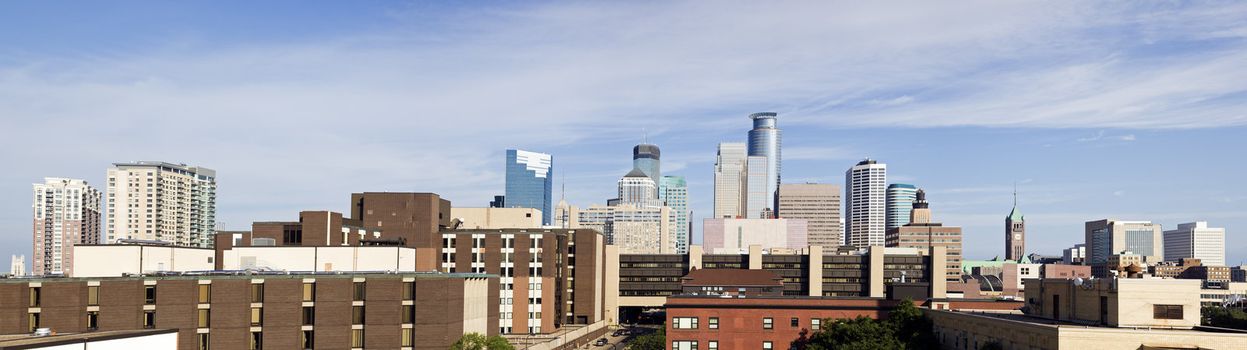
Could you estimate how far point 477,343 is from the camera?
Answer: 9731 cm

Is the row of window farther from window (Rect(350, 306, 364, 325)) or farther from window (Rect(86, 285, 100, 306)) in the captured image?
window (Rect(86, 285, 100, 306))

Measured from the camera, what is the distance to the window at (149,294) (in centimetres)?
9506

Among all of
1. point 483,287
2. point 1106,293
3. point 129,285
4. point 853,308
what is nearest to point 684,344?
point 853,308

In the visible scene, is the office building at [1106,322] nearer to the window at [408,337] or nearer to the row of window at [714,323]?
the row of window at [714,323]

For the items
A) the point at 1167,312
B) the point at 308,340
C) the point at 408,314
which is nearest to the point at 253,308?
the point at 308,340

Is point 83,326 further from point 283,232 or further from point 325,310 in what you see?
point 283,232

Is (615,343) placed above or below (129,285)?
below

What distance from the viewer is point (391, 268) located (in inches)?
5669

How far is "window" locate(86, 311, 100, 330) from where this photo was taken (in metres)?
95.9

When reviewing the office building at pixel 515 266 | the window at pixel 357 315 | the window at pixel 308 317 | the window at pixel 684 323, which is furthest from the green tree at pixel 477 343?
the office building at pixel 515 266

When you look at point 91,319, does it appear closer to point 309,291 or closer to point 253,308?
point 253,308

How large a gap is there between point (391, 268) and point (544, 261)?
45.4m

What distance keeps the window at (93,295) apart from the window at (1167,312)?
89.2m

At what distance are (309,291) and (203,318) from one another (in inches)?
367
